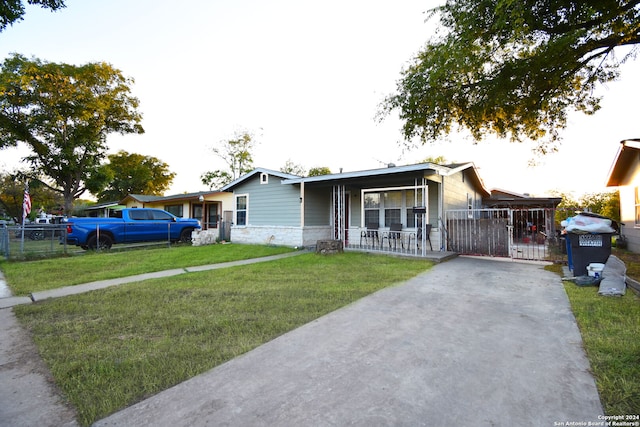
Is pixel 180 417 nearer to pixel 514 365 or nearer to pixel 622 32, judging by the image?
pixel 514 365

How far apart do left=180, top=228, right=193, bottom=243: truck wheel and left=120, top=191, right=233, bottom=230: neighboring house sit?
291 centimetres

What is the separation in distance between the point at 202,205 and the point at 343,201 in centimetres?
1198

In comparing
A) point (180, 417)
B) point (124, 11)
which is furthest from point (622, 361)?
point (124, 11)

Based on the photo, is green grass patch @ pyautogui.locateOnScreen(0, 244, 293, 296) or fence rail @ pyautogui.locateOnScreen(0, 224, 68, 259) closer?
green grass patch @ pyautogui.locateOnScreen(0, 244, 293, 296)

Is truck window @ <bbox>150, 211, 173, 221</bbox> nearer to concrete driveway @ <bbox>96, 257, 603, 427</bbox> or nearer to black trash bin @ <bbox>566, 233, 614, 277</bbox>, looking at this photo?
concrete driveway @ <bbox>96, 257, 603, 427</bbox>

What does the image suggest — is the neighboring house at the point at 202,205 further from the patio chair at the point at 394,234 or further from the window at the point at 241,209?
the patio chair at the point at 394,234

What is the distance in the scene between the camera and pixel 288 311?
13.8ft

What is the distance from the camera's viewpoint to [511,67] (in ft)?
22.3

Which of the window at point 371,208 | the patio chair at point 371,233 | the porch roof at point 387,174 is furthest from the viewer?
the window at point 371,208

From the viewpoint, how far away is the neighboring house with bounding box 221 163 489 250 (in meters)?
10.5

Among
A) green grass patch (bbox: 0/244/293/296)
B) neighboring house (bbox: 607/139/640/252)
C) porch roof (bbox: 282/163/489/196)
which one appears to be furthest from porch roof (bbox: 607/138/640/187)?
green grass patch (bbox: 0/244/293/296)

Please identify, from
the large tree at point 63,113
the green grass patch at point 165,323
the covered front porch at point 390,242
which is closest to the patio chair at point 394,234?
the covered front porch at point 390,242

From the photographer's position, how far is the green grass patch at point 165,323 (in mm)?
2420

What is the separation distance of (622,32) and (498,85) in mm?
2154
